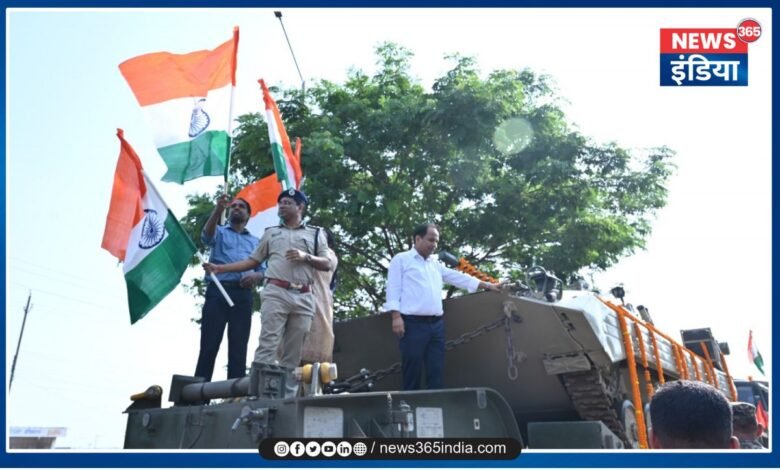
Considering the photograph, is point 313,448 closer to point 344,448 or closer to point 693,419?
point 344,448

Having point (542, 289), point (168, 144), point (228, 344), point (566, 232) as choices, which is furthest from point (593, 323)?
point (566, 232)

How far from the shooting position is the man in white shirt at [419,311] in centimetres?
561

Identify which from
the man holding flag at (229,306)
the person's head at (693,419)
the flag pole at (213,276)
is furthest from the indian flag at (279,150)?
the person's head at (693,419)

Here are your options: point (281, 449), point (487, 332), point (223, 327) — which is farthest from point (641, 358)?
point (281, 449)

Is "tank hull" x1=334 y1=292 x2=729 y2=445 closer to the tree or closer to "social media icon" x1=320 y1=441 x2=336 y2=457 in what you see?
"social media icon" x1=320 y1=441 x2=336 y2=457

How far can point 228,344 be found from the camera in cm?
592

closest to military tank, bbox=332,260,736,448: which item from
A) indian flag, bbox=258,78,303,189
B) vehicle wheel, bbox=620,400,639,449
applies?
vehicle wheel, bbox=620,400,639,449

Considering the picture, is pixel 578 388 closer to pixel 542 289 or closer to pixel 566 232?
pixel 542 289

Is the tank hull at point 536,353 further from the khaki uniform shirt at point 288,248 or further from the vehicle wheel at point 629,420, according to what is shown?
the khaki uniform shirt at point 288,248

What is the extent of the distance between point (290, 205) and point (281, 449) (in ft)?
8.21

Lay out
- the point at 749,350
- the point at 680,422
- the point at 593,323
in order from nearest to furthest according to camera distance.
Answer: the point at 680,422 < the point at 593,323 < the point at 749,350

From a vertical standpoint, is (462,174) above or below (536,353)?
above

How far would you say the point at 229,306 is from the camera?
5.95 m

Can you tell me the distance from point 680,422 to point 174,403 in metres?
2.92
